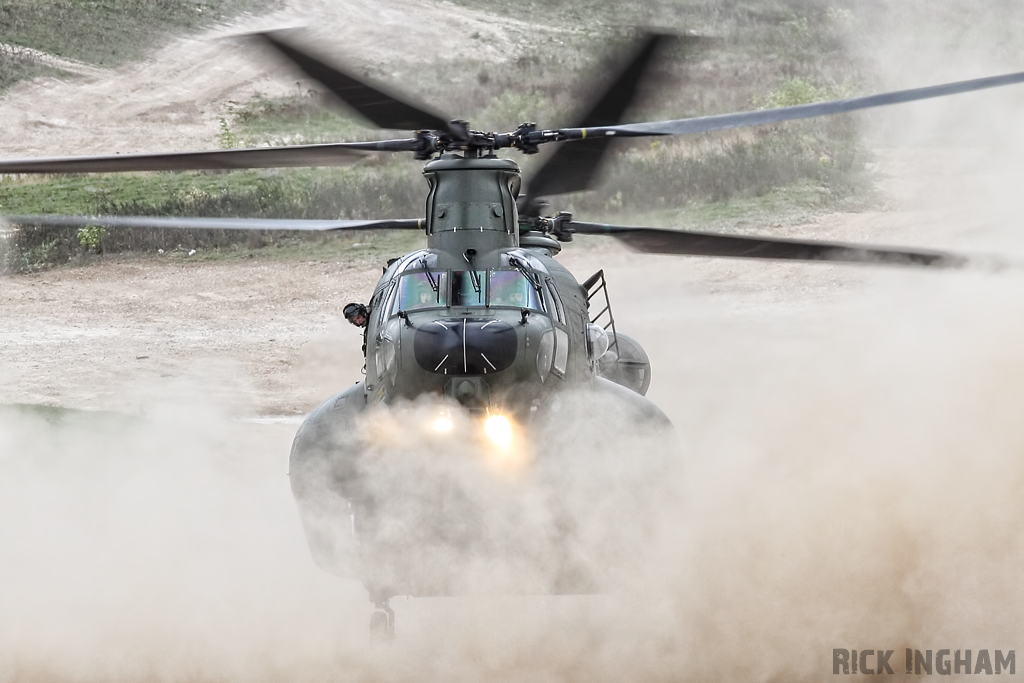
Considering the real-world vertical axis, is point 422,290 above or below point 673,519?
above

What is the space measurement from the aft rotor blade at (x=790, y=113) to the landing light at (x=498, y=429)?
1.98 metres

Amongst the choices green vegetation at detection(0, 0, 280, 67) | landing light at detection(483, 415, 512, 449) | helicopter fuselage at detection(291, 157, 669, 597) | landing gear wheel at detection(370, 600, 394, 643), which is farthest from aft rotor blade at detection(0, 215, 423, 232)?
green vegetation at detection(0, 0, 280, 67)

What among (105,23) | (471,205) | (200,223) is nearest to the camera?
(471,205)

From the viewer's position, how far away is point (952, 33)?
35.0 meters

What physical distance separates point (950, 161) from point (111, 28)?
24331 millimetres

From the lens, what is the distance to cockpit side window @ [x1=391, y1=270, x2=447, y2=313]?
26.5 ft

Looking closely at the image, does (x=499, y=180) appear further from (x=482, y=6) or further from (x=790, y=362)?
(x=482, y=6)

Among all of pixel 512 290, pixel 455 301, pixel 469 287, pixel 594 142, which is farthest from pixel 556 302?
pixel 594 142

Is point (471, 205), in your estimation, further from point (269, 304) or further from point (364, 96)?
point (269, 304)

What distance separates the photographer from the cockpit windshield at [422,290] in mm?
8078

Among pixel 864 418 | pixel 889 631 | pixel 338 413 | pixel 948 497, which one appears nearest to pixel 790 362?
pixel 864 418

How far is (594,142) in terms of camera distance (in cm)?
973

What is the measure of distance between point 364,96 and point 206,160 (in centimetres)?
104

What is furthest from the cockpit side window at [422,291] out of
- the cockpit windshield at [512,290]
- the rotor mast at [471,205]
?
the rotor mast at [471,205]
